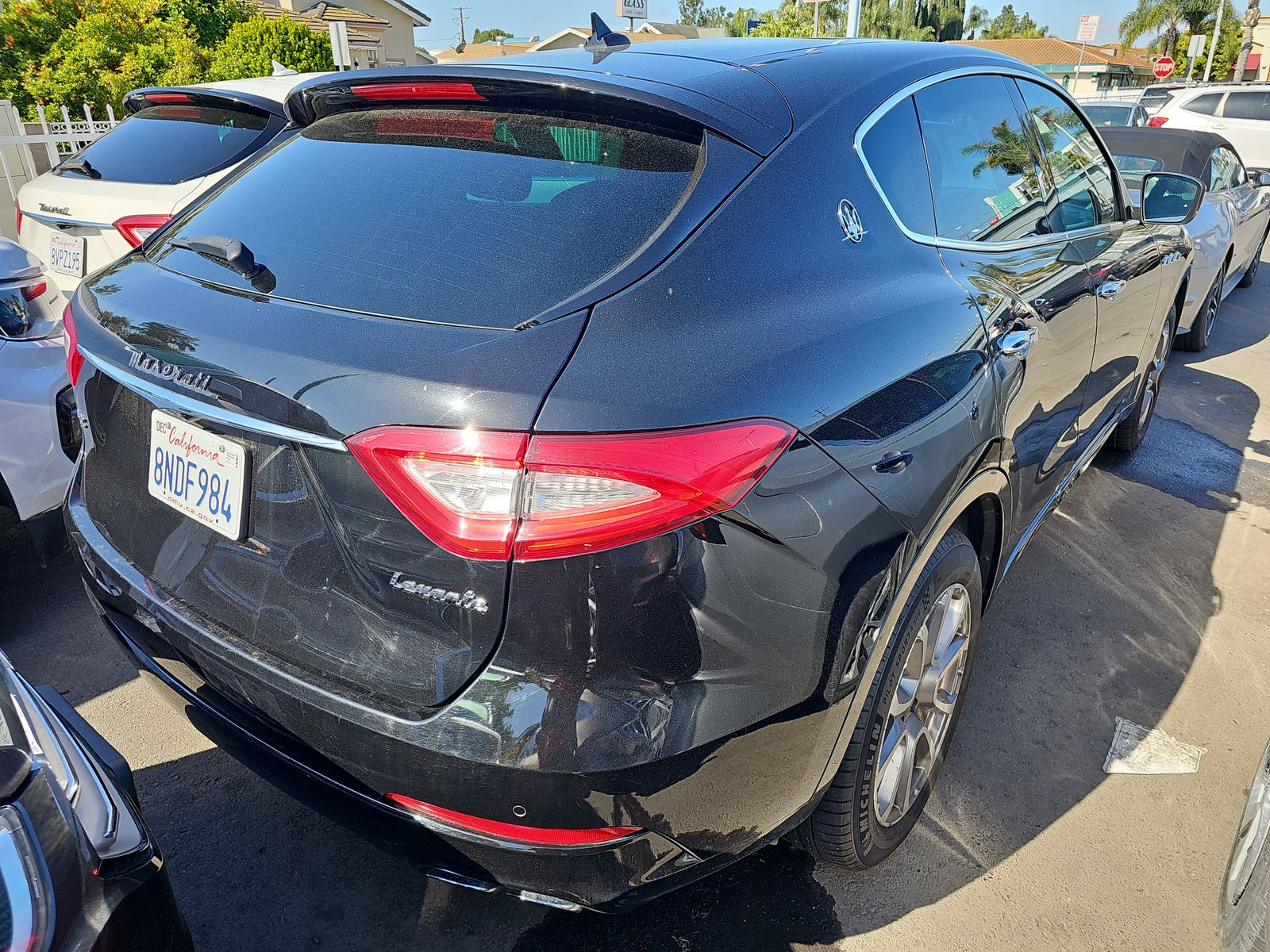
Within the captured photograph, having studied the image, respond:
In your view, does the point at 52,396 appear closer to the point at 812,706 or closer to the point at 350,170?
the point at 350,170

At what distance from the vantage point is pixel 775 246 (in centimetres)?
170

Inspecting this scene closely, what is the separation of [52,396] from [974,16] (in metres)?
90.4

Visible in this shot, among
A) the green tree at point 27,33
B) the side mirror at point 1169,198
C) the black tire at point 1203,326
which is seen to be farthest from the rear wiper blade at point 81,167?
the green tree at point 27,33

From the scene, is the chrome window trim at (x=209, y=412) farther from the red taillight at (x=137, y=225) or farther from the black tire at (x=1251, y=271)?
the black tire at (x=1251, y=271)

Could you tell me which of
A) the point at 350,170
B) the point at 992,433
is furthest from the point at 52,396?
the point at 992,433

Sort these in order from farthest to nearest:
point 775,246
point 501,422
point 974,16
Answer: point 974,16 < point 775,246 < point 501,422

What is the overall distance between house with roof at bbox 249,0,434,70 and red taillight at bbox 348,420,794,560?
74.9 feet

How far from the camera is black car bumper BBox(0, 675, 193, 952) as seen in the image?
115cm

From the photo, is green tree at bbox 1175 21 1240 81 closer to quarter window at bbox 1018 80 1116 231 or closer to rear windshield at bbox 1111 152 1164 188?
rear windshield at bbox 1111 152 1164 188

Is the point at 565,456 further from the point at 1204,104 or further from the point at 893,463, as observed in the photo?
the point at 1204,104

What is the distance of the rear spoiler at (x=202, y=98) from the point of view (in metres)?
4.64

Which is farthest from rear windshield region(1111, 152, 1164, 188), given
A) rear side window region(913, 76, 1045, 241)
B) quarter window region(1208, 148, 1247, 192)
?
rear side window region(913, 76, 1045, 241)

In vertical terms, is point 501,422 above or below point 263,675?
above

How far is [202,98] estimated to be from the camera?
15.8 feet
